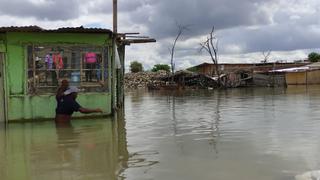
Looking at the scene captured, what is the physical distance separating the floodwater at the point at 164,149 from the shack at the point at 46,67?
0.84 m

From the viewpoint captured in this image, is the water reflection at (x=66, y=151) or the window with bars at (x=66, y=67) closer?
the water reflection at (x=66, y=151)

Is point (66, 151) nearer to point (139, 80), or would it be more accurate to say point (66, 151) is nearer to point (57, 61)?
point (57, 61)

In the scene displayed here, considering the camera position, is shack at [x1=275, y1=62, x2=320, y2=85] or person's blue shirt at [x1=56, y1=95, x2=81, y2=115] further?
shack at [x1=275, y1=62, x2=320, y2=85]

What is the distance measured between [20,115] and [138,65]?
7721cm

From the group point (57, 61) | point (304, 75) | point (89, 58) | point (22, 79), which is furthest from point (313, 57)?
point (22, 79)

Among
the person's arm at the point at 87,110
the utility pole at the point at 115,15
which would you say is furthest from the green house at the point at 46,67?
the utility pole at the point at 115,15

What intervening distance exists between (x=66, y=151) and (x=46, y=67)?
21.3ft

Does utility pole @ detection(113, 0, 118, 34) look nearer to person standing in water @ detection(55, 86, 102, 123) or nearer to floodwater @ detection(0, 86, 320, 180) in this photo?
person standing in water @ detection(55, 86, 102, 123)

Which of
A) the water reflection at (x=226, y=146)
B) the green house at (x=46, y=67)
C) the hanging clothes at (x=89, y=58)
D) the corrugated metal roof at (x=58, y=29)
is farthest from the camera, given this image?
the hanging clothes at (x=89, y=58)

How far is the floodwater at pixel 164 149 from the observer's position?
7.74 metres

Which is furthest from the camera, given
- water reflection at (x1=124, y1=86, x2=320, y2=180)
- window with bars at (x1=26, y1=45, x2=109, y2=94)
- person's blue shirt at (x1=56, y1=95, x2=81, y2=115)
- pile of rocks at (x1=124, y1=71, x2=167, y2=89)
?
pile of rocks at (x1=124, y1=71, x2=167, y2=89)

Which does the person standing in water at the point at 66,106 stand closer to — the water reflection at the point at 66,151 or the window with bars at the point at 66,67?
the water reflection at the point at 66,151

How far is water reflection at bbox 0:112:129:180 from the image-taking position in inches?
312

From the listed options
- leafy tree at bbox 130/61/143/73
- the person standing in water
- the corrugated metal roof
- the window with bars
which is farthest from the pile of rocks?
the person standing in water
